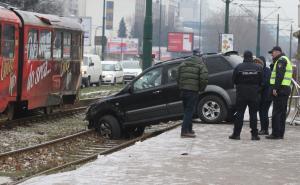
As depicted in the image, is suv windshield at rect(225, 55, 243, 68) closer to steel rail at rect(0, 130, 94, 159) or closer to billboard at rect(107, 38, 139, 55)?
steel rail at rect(0, 130, 94, 159)

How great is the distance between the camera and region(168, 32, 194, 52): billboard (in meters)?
97.5

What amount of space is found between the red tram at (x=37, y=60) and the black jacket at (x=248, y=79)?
688cm

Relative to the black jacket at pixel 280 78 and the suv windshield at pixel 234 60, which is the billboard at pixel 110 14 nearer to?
the suv windshield at pixel 234 60

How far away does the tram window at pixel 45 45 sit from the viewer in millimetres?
20703

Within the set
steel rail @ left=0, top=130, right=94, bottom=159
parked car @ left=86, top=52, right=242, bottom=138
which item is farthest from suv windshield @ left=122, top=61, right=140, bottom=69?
parked car @ left=86, top=52, right=242, bottom=138

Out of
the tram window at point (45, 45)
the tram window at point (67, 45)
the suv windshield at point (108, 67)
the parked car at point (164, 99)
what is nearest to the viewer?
the parked car at point (164, 99)

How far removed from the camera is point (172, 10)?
190 metres

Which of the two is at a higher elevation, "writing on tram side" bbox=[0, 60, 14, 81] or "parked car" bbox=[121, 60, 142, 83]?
"writing on tram side" bbox=[0, 60, 14, 81]

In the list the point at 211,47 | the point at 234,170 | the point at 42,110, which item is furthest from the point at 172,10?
the point at 234,170

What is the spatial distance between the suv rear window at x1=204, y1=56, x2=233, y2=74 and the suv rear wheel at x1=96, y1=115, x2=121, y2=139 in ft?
7.95

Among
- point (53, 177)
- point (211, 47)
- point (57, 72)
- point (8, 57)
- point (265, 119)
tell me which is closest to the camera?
point (53, 177)

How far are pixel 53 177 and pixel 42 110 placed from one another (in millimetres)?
15559

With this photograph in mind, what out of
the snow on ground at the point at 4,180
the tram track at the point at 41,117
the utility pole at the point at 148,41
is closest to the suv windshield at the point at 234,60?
the tram track at the point at 41,117

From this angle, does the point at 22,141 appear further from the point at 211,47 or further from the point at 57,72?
the point at 211,47
